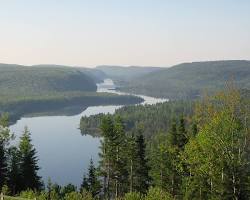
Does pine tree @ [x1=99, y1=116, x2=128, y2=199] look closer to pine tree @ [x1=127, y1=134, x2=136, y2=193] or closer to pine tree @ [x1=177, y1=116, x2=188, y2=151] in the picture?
pine tree @ [x1=127, y1=134, x2=136, y2=193]

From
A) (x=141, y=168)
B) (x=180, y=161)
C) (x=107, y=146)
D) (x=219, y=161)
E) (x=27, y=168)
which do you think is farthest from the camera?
(x=141, y=168)

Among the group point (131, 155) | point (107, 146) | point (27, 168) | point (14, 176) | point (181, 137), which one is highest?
point (181, 137)

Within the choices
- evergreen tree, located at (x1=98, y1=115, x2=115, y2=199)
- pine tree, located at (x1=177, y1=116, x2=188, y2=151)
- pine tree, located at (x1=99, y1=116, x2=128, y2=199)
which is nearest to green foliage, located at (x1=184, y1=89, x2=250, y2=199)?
pine tree, located at (x1=177, y1=116, x2=188, y2=151)

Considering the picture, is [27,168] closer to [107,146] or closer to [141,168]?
[107,146]

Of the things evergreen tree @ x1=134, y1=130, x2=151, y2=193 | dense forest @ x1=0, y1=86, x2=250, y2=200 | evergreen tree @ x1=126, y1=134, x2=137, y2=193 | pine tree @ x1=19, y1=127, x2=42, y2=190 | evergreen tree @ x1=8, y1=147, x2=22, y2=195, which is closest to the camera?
dense forest @ x1=0, y1=86, x2=250, y2=200

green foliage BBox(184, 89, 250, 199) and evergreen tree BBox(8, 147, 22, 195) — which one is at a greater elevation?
green foliage BBox(184, 89, 250, 199)

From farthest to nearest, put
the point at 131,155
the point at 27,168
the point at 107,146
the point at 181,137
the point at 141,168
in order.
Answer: the point at 141,168 < the point at 27,168 < the point at 107,146 < the point at 131,155 < the point at 181,137

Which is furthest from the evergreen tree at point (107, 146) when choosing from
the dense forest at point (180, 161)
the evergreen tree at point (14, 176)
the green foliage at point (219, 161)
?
the green foliage at point (219, 161)

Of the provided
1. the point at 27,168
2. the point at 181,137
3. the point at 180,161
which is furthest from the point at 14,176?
the point at 181,137

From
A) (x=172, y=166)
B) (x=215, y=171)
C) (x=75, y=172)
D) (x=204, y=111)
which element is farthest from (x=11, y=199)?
(x=75, y=172)

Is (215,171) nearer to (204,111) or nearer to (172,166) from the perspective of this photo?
(172,166)

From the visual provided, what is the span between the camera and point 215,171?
50.6m

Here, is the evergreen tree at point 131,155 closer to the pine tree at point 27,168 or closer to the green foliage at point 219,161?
the green foliage at point 219,161

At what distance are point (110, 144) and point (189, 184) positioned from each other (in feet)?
47.3
